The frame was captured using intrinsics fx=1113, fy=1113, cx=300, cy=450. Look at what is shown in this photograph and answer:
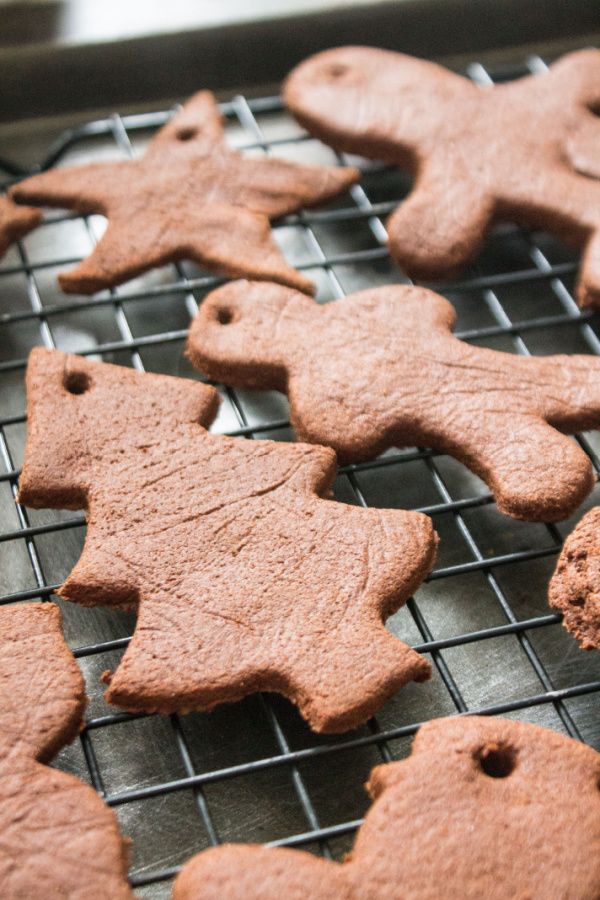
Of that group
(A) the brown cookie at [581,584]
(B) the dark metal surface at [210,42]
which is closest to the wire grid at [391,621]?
(A) the brown cookie at [581,584]

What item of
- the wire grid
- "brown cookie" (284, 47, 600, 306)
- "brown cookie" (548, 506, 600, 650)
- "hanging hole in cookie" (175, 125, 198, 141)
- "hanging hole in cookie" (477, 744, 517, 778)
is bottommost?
the wire grid

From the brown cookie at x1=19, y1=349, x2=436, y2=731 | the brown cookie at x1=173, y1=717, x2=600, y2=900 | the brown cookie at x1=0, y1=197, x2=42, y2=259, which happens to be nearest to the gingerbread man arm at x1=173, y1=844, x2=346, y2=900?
the brown cookie at x1=173, y1=717, x2=600, y2=900

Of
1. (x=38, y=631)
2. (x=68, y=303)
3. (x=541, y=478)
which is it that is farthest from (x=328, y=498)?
(x=68, y=303)

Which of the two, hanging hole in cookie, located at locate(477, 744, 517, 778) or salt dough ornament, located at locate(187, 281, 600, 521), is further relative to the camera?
salt dough ornament, located at locate(187, 281, 600, 521)

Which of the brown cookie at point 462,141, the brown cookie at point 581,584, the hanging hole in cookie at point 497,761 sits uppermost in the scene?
the brown cookie at point 462,141

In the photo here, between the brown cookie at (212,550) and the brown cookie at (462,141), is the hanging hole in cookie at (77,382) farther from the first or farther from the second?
the brown cookie at (462,141)

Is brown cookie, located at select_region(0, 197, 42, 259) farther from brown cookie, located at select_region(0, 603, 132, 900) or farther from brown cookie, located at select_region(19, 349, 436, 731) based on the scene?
brown cookie, located at select_region(0, 603, 132, 900)
